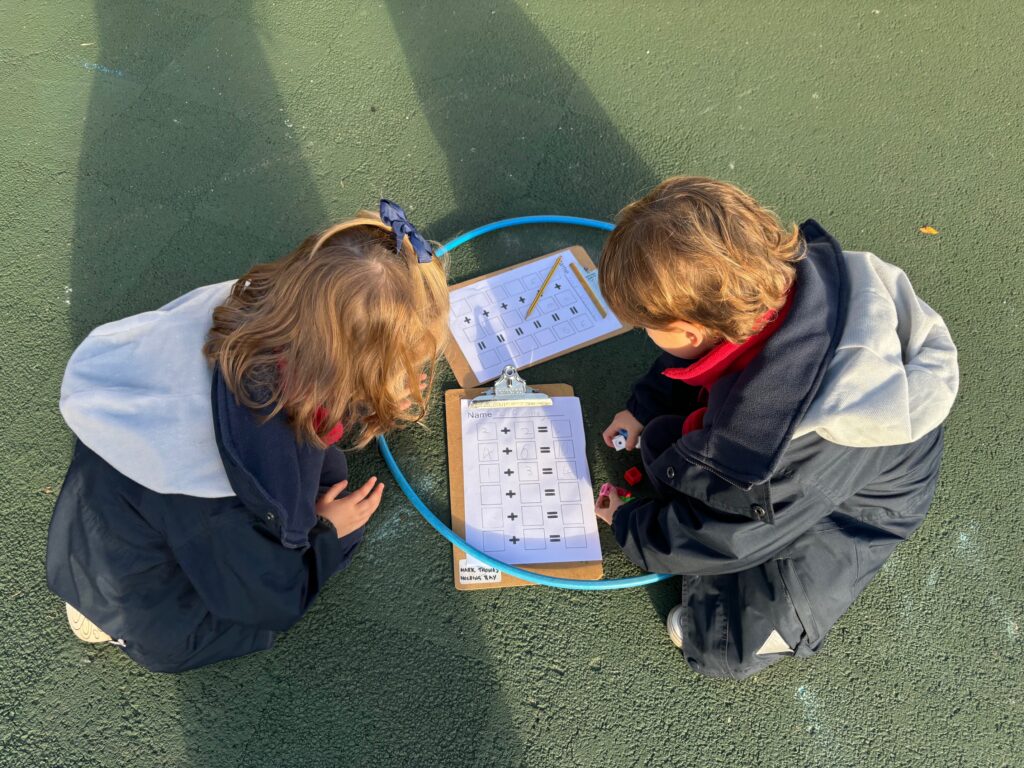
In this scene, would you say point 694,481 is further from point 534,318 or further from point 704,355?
point 534,318

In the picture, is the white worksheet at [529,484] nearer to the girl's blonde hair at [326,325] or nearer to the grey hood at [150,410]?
the girl's blonde hair at [326,325]

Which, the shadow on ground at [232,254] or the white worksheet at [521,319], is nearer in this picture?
the shadow on ground at [232,254]

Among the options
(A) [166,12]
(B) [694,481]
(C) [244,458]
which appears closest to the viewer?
(C) [244,458]

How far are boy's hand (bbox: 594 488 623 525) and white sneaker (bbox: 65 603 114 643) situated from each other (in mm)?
1337

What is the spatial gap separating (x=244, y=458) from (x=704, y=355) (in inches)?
44.4

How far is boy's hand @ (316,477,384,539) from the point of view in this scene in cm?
189

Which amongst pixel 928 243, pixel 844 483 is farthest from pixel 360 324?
pixel 928 243

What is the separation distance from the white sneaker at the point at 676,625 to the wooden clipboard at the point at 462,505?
0.73 ft

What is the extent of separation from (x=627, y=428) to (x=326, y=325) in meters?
1.08

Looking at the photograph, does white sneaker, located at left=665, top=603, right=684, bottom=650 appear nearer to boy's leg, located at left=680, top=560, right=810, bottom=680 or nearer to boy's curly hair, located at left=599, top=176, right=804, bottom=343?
boy's leg, located at left=680, top=560, right=810, bottom=680

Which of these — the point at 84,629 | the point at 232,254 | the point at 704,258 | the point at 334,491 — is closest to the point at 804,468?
the point at 704,258

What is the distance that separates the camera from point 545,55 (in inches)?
120

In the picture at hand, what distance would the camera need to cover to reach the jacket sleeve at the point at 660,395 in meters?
2.11

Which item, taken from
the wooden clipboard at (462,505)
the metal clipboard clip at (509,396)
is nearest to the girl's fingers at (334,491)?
the wooden clipboard at (462,505)
